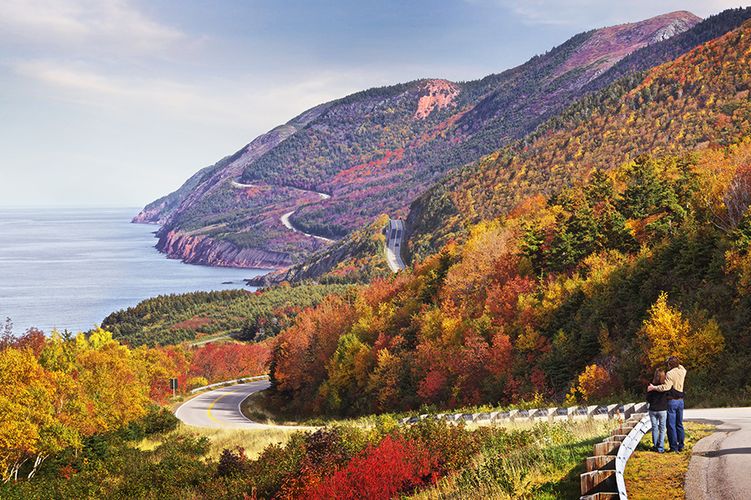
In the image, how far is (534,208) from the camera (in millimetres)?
94312

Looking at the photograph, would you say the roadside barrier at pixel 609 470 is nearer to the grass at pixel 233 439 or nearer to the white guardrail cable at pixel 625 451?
the white guardrail cable at pixel 625 451

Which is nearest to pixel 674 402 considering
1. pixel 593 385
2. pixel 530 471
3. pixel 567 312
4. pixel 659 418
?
pixel 659 418

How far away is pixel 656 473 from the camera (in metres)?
11.5

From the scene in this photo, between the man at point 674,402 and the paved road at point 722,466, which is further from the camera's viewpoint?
the man at point 674,402

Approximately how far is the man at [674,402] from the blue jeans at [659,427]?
0.11m

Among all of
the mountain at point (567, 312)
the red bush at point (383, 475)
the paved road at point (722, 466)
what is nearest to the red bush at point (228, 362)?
the mountain at point (567, 312)

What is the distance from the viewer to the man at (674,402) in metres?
13.0

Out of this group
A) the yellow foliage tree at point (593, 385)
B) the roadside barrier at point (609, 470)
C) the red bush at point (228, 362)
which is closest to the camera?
the roadside barrier at point (609, 470)

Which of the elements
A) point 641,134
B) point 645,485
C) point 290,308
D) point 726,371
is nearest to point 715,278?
point 726,371

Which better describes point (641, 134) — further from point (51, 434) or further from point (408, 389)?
point (51, 434)

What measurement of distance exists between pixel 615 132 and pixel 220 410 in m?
103

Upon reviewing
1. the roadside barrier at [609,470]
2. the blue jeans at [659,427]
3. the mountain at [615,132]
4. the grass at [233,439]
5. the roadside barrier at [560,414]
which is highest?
the mountain at [615,132]

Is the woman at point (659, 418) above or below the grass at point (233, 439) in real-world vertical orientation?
above

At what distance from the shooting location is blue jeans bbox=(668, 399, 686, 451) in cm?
1298
